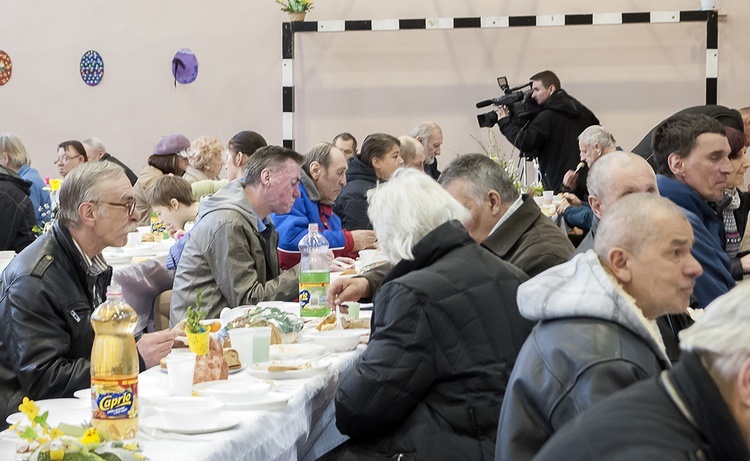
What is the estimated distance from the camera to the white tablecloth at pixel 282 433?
2.02 metres

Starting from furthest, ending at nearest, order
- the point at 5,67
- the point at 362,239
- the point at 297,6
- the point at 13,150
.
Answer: the point at 5,67 → the point at 297,6 → the point at 13,150 → the point at 362,239

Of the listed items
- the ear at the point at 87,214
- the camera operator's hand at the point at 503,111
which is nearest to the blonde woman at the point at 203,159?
the camera operator's hand at the point at 503,111

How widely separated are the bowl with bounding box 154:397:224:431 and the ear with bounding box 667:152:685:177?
2.31 meters

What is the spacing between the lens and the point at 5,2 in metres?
11.4

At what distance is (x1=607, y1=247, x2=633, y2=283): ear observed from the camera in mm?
2004

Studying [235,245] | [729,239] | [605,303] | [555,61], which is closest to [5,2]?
[555,61]

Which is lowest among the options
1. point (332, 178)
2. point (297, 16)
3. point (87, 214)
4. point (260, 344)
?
point (260, 344)

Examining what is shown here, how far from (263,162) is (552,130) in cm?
472

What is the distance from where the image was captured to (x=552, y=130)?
28.1 feet

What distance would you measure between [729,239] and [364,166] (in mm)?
2644

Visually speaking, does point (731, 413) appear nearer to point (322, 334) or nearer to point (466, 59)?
point (322, 334)

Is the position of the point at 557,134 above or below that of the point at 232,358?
above

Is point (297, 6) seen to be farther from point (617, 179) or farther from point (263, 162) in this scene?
point (617, 179)

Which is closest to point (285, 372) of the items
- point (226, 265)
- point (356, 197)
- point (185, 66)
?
point (226, 265)
